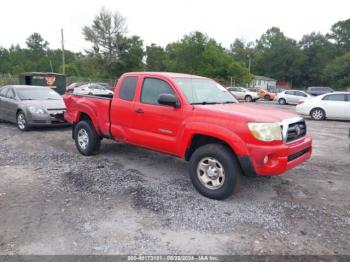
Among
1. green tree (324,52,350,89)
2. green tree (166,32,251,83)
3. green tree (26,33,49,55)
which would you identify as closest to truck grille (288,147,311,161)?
green tree (166,32,251,83)

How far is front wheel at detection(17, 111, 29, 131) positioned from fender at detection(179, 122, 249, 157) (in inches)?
268

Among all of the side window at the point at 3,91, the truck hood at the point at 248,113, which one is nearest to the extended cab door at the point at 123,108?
the truck hood at the point at 248,113

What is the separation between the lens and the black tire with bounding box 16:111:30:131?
989 cm

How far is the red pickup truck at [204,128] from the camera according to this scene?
4.32 meters

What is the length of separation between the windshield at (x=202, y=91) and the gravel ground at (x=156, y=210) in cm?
143

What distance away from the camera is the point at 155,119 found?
17.6 ft

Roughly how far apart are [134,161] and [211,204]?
2.64 meters

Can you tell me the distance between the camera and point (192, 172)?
16.1 ft

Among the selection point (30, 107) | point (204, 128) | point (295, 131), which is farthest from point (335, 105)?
point (30, 107)

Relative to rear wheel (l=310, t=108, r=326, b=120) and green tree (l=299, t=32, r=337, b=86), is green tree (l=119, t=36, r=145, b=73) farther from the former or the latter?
rear wheel (l=310, t=108, r=326, b=120)

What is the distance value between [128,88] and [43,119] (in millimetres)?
4917

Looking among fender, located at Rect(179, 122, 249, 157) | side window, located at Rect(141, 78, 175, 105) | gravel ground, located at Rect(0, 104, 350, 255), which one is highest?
side window, located at Rect(141, 78, 175, 105)

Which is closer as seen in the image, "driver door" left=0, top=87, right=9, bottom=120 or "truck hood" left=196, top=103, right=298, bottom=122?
"truck hood" left=196, top=103, right=298, bottom=122

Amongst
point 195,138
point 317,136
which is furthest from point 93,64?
point 195,138
